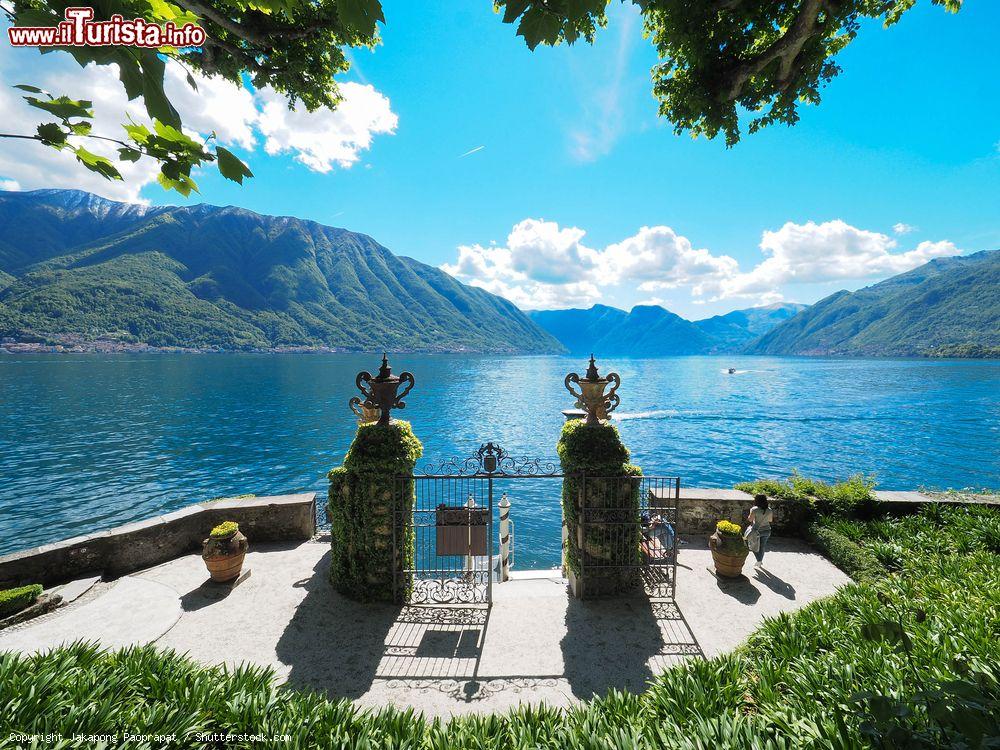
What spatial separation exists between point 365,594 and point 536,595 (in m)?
3.39

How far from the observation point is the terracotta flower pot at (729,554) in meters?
7.96

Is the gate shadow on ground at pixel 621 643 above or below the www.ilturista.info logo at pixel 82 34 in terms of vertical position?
below

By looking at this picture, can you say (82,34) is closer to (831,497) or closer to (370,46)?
(370,46)

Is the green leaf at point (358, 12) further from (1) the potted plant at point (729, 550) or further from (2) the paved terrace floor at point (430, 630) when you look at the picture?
(1) the potted plant at point (729, 550)

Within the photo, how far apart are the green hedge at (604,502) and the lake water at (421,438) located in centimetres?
1093

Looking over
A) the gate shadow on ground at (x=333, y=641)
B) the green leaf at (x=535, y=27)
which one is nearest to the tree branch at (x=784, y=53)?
the green leaf at (x=535, y=27)

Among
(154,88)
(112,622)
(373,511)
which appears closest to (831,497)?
(373,511)

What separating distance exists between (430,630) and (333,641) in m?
1.60

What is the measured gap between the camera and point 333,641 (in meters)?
6.39

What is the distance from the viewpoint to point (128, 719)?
3309 millimetres

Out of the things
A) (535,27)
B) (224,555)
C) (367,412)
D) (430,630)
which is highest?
(535,27)

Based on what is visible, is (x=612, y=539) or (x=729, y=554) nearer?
(x=612, y=539)

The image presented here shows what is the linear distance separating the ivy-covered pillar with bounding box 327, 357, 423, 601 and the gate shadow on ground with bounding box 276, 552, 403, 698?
0.33 metres

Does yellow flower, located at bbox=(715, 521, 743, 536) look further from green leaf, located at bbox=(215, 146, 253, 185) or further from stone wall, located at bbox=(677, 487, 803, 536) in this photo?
green leaf, located at bbox=(215, 146, 253, 185)
